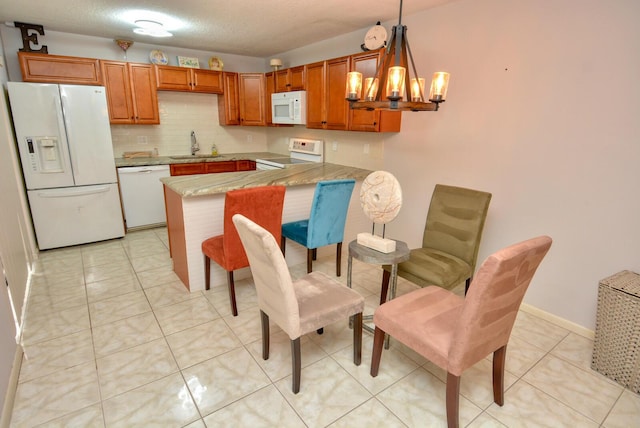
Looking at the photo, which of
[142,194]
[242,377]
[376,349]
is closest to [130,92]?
[142,194]

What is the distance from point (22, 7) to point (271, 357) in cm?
378

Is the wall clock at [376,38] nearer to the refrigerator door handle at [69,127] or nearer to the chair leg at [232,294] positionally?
the chair leg at [232,294]

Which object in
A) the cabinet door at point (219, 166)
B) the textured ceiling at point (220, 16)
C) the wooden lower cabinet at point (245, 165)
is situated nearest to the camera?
the textured ceiling at point (220, 16)

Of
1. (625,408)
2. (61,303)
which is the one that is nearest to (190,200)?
(61,303)

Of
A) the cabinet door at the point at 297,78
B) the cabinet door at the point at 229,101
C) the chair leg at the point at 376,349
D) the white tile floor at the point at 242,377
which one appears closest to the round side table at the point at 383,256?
the chair leg at the point at 376,349

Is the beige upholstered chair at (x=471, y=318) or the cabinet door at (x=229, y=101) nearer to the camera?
the beige upholstered chair at (x=471, y=318)

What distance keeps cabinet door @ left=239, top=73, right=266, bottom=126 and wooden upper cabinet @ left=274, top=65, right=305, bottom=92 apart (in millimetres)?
395

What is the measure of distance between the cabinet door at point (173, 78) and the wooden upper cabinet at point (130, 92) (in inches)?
3.3

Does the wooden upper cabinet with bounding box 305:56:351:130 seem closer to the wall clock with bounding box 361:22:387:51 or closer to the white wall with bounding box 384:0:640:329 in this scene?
the wall clock with bounding box 361:22:387:51

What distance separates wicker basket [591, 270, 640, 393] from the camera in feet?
6.01

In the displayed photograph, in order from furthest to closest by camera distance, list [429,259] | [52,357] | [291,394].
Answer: [429,259]
[52,357]
[291,394]

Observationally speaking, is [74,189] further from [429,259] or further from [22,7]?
[429,259]

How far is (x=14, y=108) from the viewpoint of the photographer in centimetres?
329

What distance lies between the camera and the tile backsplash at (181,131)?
4.62 metres
